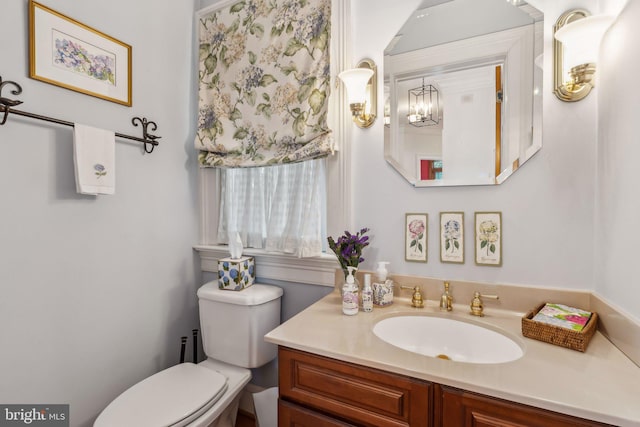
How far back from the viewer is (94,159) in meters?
1.27

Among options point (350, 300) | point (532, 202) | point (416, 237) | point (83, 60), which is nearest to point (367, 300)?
point (350, 300)

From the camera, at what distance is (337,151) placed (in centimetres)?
145

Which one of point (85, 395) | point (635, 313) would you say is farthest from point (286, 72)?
point (85, 395)

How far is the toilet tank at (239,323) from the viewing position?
4.66ft

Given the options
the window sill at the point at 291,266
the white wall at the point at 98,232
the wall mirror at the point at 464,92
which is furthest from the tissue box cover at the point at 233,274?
the wall mirror at the point at 464,92

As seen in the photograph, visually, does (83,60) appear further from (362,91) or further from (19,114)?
(362,91)

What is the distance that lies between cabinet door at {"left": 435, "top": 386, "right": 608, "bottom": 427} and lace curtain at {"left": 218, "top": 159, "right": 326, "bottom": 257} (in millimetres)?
836

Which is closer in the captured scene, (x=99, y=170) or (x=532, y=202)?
(x=532, y=202)

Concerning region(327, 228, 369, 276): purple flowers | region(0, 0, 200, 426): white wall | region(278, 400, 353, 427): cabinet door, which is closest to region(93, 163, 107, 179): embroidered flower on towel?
region(0, 0, 200, 426): white wall

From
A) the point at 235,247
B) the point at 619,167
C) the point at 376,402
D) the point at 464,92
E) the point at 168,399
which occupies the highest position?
the point at 464,92

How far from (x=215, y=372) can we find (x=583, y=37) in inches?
73.8

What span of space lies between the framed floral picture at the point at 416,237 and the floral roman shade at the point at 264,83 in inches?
19.0

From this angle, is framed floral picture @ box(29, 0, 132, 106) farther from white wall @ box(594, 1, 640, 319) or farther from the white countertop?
white wall @ box(594, 1, 640, 319)

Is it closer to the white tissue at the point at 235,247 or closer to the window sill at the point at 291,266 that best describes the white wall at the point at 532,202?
the window sill at the point at 291,266
